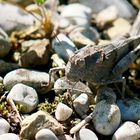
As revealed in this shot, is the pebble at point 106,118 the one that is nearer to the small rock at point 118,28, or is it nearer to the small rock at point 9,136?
the small rock at point 9,136

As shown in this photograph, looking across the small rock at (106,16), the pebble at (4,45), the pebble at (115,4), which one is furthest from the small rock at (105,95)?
the pebble at (115,4)

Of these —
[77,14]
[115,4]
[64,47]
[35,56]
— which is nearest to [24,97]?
[35,56]

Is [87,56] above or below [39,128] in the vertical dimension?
above

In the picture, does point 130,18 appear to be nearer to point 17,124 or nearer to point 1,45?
point 1,45

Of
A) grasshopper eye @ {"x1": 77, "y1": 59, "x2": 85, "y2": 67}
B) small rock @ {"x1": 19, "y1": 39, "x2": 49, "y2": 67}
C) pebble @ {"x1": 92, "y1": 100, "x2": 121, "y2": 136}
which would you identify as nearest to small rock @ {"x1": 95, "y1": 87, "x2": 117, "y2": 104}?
pebble @ {"x1": 92, "y1": 100, "x2": 121, "y2": 136}

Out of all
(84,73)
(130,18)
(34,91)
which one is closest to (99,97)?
(84,73)
